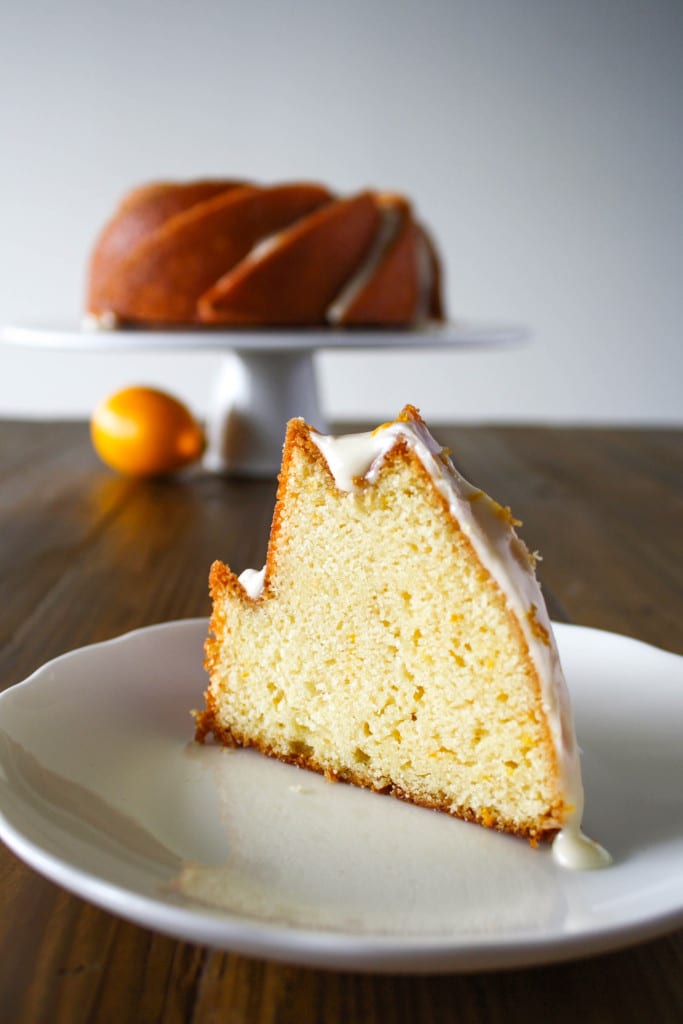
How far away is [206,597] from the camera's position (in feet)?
4.20

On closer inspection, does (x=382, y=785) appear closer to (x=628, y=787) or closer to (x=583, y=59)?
(x=628, y=787)

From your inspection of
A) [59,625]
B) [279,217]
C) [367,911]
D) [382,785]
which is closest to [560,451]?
[279,217]

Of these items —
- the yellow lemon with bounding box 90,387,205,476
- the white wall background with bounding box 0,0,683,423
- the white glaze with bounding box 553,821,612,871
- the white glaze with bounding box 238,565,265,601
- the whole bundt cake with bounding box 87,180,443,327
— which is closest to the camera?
the white glaze with bounding box 553,821,612,871

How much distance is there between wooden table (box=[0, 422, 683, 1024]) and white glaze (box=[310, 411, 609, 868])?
11cm

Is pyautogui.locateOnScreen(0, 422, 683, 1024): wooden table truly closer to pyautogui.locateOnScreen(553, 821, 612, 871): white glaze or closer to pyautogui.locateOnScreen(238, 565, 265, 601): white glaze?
pyautogui.locateOnScreen(553, 821, 612, 871): white glaze

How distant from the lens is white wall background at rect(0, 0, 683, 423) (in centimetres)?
450

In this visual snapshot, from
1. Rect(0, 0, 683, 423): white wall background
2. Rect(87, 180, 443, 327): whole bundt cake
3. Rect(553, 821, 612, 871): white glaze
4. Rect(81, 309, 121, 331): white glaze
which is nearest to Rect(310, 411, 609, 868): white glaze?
Rect(553, 821, 612, 871): white glaze

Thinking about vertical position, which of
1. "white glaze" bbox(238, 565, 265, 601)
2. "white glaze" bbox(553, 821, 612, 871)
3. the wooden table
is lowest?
the wooden table

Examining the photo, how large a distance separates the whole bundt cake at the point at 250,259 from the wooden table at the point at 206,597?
0.96 feet

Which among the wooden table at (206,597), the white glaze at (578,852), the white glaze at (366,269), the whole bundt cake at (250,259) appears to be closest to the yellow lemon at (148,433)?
the wooden table at (206,597)

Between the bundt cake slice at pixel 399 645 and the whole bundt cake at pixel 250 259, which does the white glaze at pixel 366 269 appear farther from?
the bundt cake slice at pixel 399 645

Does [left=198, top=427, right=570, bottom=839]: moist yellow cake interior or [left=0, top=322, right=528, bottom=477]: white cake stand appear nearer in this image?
[left=198, top=427, right=570, bottom=839]: moist yellow cake interior

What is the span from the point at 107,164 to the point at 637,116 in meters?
2.19

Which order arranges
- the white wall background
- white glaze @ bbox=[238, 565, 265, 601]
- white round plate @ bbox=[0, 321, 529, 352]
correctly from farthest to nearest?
1. the white wall background
2. white round plate @ bbox=[0, 321, 529, 352]
3. white glaze @ bbox=[238, 565, 265, 601]
